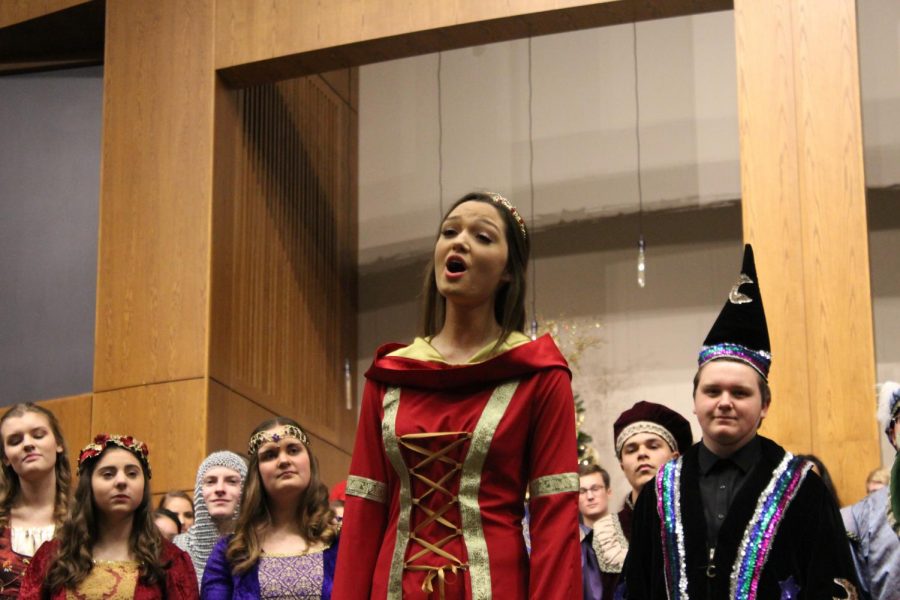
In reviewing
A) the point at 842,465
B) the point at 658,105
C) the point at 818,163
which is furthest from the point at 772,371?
the point at 658,105

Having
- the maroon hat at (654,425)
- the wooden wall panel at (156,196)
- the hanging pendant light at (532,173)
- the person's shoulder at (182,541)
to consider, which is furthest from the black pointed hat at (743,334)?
the hanging pendant light at (532,173)

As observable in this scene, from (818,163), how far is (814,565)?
357 centimetres

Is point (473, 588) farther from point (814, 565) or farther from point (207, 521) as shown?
point (207, 521)

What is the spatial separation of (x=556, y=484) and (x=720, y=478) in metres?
0.61

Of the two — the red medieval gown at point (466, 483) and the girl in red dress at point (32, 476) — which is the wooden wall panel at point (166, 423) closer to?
the girl in red dress at point (32, 476)

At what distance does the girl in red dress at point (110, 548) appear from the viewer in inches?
160

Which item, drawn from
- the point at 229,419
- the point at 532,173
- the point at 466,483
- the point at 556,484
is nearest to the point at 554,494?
the point at 556,484

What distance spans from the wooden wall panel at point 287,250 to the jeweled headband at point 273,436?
3362 millimetres

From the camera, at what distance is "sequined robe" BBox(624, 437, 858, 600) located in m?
2.89

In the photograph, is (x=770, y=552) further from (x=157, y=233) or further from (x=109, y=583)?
(x=157, y=233)

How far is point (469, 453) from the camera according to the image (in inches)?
103

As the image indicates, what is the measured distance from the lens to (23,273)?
8695 mm

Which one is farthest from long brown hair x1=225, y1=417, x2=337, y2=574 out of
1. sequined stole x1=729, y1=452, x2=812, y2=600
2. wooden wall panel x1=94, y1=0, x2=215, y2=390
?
wooden wall panel x1=94, y1=0, x2=215, y2=390

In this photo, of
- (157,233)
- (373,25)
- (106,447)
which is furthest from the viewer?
(157,233)
